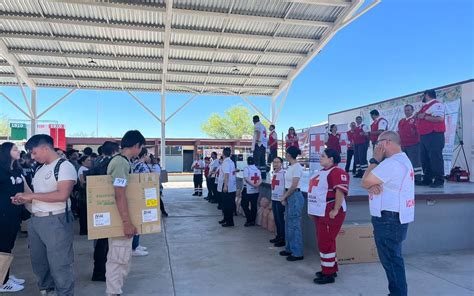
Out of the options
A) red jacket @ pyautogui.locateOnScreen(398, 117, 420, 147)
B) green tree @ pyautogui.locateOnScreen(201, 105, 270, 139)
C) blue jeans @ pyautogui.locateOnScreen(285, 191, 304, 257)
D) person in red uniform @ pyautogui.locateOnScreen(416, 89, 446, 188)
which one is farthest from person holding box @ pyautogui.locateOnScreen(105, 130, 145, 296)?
green tree @ pyautogui.locateOnScreen(201, 105, 270, 139)

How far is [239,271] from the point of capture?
15.3 feet

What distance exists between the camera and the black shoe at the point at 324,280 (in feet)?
13.6

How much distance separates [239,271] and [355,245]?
5.77 ft

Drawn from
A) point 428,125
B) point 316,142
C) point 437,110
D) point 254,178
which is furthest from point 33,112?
point 437,110

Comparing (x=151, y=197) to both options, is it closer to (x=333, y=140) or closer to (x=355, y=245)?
(x=355, y=245)

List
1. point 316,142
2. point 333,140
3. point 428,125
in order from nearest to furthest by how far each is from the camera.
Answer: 1. point 428,125
2. point 333,140
3. point 316,142

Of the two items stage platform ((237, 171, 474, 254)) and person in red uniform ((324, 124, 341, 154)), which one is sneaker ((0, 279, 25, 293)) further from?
person in red uniform ((324, 124, 341, 154))

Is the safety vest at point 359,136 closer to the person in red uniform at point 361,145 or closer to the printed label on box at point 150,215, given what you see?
the person in red uniform at point 361,145

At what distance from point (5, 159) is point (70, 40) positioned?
8523 mm

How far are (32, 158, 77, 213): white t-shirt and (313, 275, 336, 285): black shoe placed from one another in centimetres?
293

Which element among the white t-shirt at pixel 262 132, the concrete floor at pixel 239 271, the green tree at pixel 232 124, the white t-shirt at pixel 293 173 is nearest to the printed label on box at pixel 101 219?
the concrete floor at pixel 239 271

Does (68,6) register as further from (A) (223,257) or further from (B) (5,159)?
(A) (223,257)

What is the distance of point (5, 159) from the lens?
3633mm

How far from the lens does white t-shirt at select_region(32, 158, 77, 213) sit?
3119 millimetres
